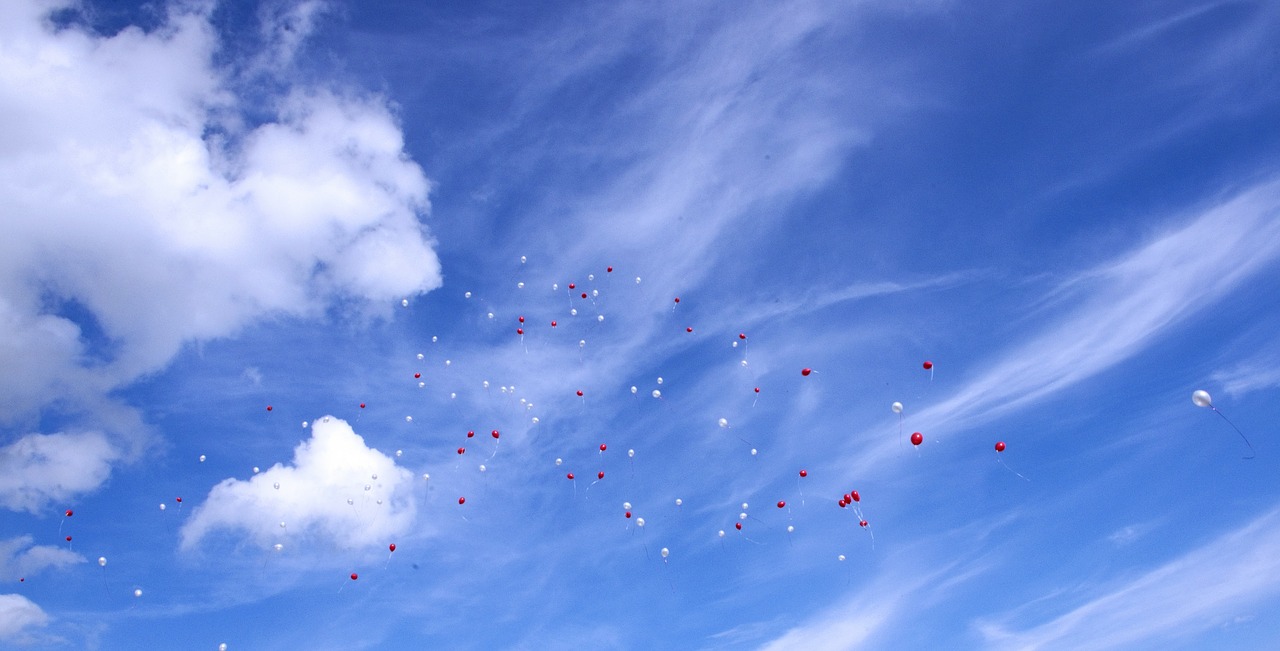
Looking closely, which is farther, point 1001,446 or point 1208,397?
point 1001,446

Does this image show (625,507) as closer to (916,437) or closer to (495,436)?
(495,436)

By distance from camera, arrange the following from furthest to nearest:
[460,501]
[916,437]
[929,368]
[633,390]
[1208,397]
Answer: [633,390] < [460,501] < [929,368] < [916,437] < [1208,397]

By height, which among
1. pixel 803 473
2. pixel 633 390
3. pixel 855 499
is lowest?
pixel 855 499

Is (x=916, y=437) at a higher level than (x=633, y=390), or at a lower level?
lower

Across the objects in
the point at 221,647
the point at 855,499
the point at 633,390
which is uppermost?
the point at 633,390

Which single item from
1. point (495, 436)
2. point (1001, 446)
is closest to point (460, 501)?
point (495, 436)

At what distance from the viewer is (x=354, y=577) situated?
3484 cm

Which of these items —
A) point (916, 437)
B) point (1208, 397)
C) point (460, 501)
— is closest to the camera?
point (1208, 397)

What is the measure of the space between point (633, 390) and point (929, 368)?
41.6 ft

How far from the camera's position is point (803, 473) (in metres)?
35.3

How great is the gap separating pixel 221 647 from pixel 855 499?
1084 inches

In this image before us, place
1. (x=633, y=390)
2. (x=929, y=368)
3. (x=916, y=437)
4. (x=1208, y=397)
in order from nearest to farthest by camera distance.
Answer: (x=1208, y=397) → (x=916, y=437) → (x=929, y=368) → (x=633, y=390)

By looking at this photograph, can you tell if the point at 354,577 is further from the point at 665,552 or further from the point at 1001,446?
the point at 1001,446

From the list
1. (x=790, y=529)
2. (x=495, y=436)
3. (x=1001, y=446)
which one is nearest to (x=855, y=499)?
(x=790, y=529)
